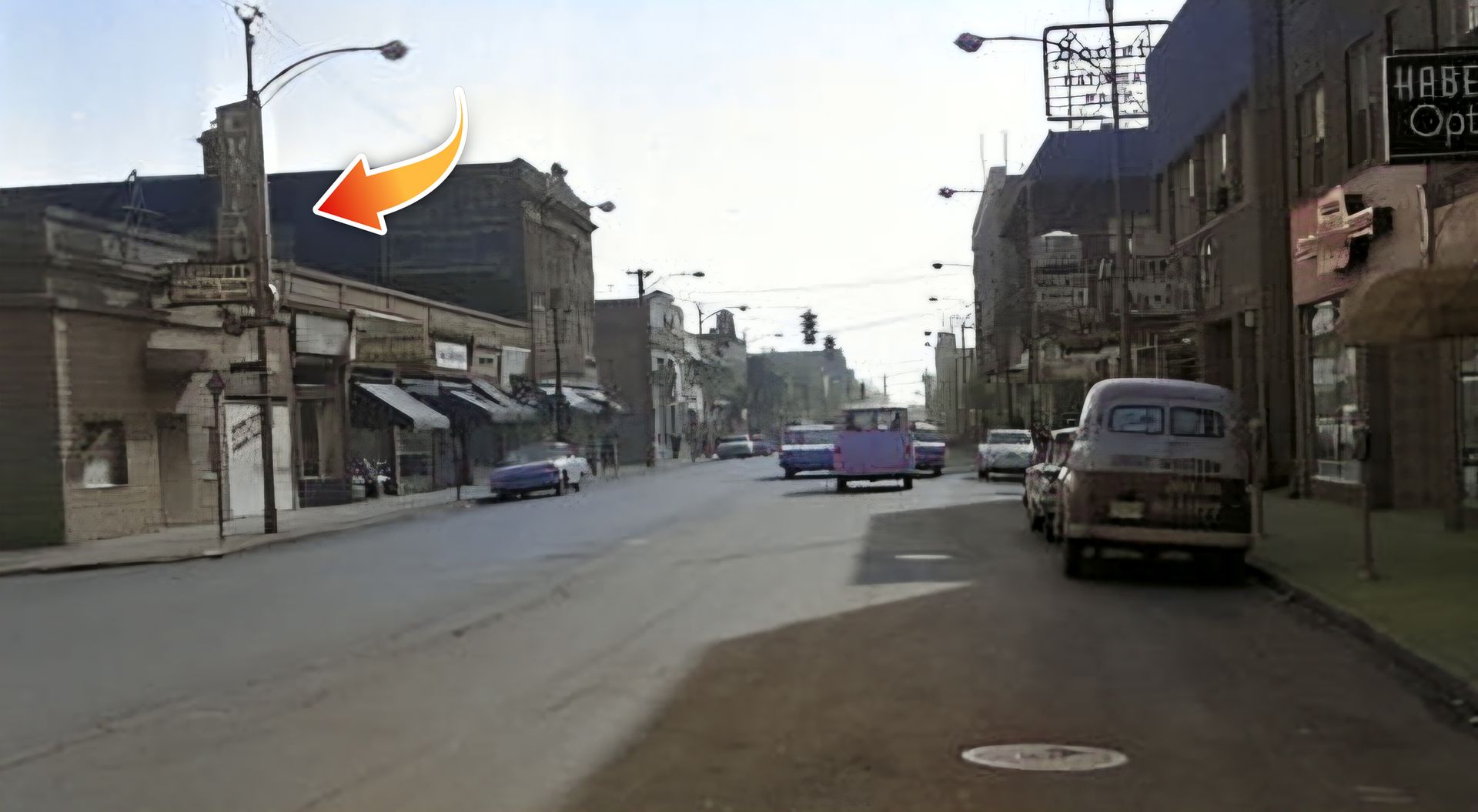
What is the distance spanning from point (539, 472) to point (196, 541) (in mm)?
14109

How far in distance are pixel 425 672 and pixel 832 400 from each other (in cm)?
18690

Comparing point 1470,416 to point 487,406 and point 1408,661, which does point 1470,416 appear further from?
point 487,406

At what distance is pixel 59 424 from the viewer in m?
26.0

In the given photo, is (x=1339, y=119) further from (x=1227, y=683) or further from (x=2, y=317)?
(x=2, y=317)

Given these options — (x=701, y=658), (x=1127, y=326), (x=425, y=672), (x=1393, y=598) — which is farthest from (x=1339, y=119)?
(x=425, y=672)

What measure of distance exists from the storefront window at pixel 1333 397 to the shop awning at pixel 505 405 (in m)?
31.0

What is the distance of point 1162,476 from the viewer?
14.2 meters

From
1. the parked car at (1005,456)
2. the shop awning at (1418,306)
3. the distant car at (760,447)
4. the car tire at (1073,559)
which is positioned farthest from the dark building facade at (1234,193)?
the distant car at (760,447)

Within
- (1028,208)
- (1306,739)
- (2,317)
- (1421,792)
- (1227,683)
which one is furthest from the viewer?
(1028,208)

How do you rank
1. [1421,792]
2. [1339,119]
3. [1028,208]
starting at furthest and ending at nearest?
[1028,208], [1339,119], [1421,792]

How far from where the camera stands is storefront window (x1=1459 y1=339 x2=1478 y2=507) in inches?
720

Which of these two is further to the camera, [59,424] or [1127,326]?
[1127,326]

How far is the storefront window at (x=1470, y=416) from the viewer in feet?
60.0

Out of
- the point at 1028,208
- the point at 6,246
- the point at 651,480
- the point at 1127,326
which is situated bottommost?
the point at 651,480
